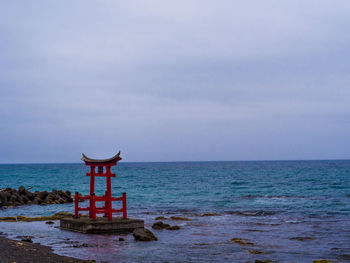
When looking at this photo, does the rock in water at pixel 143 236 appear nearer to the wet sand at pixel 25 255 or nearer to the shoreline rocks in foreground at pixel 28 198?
the wet sand at pixel 25 255

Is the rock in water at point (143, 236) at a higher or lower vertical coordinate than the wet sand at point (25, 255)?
lower

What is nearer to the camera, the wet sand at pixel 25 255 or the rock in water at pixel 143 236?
the wet sand at pixel 25 255

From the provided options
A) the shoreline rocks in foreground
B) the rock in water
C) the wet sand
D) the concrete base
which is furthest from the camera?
the shoreline rocks in foreground

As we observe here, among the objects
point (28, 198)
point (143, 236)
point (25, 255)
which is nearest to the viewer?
point (25, 255)

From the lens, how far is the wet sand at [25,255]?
1518 centimetres

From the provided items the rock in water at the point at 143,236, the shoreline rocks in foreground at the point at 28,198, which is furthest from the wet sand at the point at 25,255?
the shoreline rocks in foreground at the point at 28,198

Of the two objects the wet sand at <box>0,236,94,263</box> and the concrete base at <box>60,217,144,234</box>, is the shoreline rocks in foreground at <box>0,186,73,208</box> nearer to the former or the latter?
the concrete base at <box>60,217,144,234</box>

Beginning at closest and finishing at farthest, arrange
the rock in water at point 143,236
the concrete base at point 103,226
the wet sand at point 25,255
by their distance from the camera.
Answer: the wet sand at point 25,255
the rock in water at point 143,236
the concrete base at point 103,226

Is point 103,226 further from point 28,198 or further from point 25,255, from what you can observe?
point 28,198

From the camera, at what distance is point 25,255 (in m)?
16.2

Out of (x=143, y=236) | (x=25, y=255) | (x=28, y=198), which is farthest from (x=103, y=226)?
(x=28, y=198)

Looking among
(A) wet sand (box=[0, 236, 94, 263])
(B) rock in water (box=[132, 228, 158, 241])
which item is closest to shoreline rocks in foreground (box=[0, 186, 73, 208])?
(B) rock in water (box=[132, 228, 158, 241])

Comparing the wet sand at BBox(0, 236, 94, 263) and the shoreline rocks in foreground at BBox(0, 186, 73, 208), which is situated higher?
the wet sand at BBox(0, 236, 94, 263)

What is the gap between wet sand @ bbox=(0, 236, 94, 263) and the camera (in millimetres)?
15180
